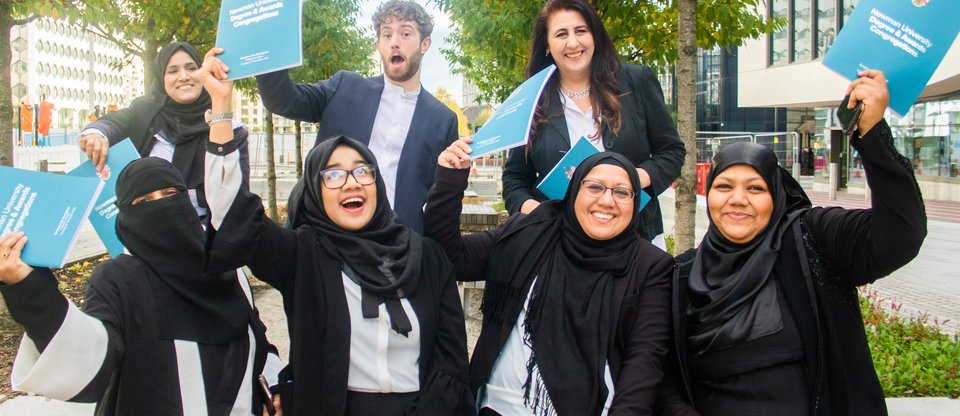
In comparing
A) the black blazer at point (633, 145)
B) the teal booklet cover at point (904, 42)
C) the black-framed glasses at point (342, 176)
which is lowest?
the black-framed glasses at point (342, 176)

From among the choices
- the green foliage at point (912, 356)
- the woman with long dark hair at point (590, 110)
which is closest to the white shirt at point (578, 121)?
the woman with long dark hair at point (590, 110)

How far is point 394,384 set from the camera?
271cm

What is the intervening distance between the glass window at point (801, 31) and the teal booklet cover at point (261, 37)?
2871 centimetres

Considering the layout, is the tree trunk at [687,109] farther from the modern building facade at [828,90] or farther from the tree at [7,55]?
the modern building facade at [828,90]

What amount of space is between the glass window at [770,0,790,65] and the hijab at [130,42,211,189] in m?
29.5

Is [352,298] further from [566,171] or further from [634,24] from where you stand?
[634,24]

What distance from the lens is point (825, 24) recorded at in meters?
26.4

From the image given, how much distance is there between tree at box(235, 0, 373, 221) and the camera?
10.7 meters

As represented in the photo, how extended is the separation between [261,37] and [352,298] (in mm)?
997

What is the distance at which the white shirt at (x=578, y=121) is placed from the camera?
133 inches

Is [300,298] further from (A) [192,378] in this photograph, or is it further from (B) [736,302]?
(B) [736,302]

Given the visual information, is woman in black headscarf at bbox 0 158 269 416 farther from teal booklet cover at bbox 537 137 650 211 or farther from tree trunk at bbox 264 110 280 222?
tree trunk at bbox 264 110 280 222

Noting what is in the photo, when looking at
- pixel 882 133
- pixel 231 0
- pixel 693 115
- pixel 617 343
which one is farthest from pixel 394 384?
pixel 693 115

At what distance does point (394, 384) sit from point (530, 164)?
53.0 inches
